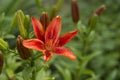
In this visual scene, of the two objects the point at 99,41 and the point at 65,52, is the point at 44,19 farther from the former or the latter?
the point at 99,41

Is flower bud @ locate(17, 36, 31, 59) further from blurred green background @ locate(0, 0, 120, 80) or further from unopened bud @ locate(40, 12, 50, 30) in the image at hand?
blurred green background @ locate(0, 0, 120, 80)

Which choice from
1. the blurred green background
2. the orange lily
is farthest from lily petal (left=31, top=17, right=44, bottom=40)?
the blurred green background

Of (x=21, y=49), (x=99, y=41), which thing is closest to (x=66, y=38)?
(x=21, y=49)

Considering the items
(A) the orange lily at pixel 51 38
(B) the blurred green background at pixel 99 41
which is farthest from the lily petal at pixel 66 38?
(B) the blurred green background at pixel 99 41

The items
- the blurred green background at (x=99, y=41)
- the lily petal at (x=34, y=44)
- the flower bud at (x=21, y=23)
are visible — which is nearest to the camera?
the lily petal at (x=34, y=44)

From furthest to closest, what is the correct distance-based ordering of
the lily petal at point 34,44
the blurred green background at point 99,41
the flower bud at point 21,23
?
the blurred green background at point 99,41, the flower bud at point 21,23, the lily petal at point 34,44

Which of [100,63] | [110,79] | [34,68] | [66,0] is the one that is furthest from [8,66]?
[66,0]

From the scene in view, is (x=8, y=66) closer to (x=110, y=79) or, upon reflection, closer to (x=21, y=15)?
(x=21, y=15)

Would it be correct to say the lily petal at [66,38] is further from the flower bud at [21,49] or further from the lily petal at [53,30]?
the flower bud at [21,49]
